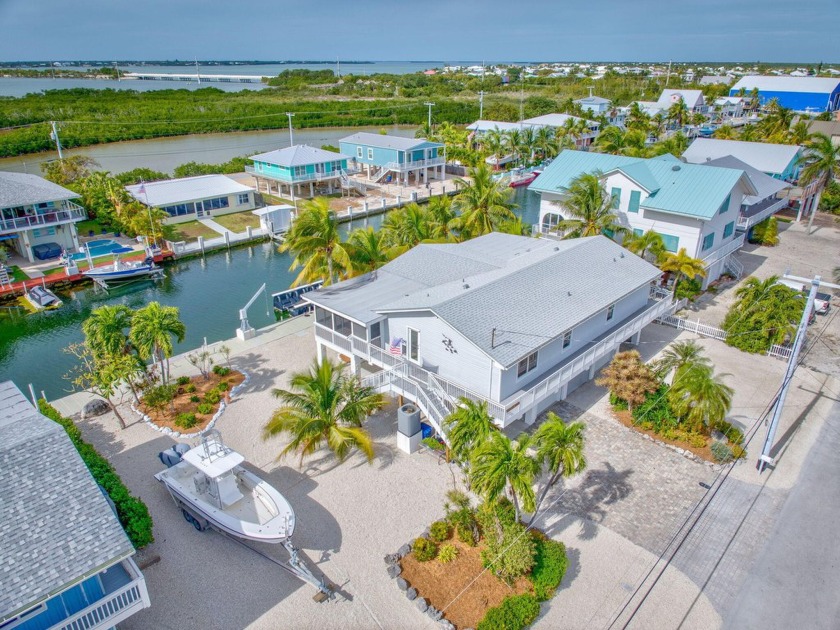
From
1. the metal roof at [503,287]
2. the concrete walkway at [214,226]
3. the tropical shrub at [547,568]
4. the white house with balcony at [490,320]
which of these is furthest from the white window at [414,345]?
the concrete walkway at [214,226]

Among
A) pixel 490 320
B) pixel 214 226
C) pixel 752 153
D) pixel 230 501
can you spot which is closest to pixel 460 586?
pixel 230 501

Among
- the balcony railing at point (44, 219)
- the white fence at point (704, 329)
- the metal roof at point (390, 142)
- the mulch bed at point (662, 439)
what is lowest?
the mulch bed at point (662, 439)

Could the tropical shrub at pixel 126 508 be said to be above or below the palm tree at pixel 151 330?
below

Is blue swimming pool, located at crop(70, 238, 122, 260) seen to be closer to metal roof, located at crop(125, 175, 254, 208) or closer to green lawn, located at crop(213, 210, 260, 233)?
metal roof, located at crop(125, 175, 254, 208)

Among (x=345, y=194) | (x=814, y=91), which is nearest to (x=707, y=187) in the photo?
(x=345, y=194)

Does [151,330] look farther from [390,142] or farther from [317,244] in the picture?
[390,142]

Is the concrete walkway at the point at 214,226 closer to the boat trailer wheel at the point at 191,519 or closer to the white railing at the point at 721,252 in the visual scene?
the boat trailer wheel at the point at 191,519

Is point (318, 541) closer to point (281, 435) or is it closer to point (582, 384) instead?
point (281, 435)
